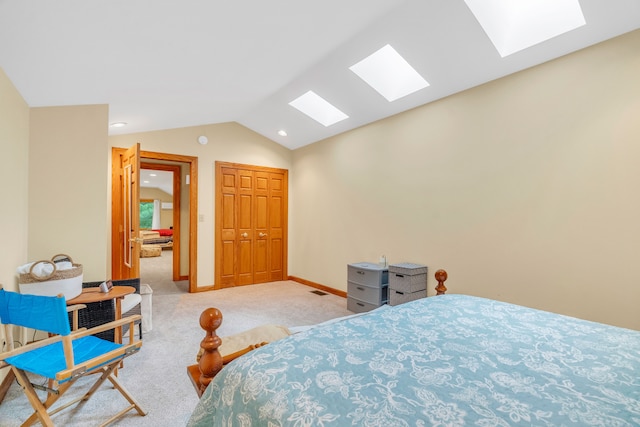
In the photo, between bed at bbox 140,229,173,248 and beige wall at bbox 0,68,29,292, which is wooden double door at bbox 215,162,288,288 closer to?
beige wall at bbox 0,68,29,292

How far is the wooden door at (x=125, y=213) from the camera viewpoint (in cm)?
339

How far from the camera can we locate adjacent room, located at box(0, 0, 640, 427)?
1.08 metres

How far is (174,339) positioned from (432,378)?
289 centimetres

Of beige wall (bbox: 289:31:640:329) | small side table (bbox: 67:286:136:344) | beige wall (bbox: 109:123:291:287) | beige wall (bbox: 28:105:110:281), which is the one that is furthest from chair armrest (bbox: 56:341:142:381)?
beige wall (bbox: 109:123:291:287)

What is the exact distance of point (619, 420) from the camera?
0.83 meters

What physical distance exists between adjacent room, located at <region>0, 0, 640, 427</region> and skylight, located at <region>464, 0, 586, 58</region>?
0.02 m

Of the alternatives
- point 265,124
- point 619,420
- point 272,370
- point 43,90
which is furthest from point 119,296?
point 265,124

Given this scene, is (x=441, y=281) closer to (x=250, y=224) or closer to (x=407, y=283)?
(x=407, y=283)

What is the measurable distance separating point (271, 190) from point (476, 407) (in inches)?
206

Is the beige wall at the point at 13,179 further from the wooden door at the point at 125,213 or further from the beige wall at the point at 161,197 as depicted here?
the beige wall at the point at 161,197

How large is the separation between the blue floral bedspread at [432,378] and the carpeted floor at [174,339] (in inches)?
50.7

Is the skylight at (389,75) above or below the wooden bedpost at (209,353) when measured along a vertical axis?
above

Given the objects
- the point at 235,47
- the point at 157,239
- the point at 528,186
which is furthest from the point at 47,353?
the point at 157,239

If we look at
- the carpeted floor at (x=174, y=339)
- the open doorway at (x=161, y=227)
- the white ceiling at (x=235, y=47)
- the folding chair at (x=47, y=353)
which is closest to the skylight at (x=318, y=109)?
the white ceiling at (x=235, y=47)
